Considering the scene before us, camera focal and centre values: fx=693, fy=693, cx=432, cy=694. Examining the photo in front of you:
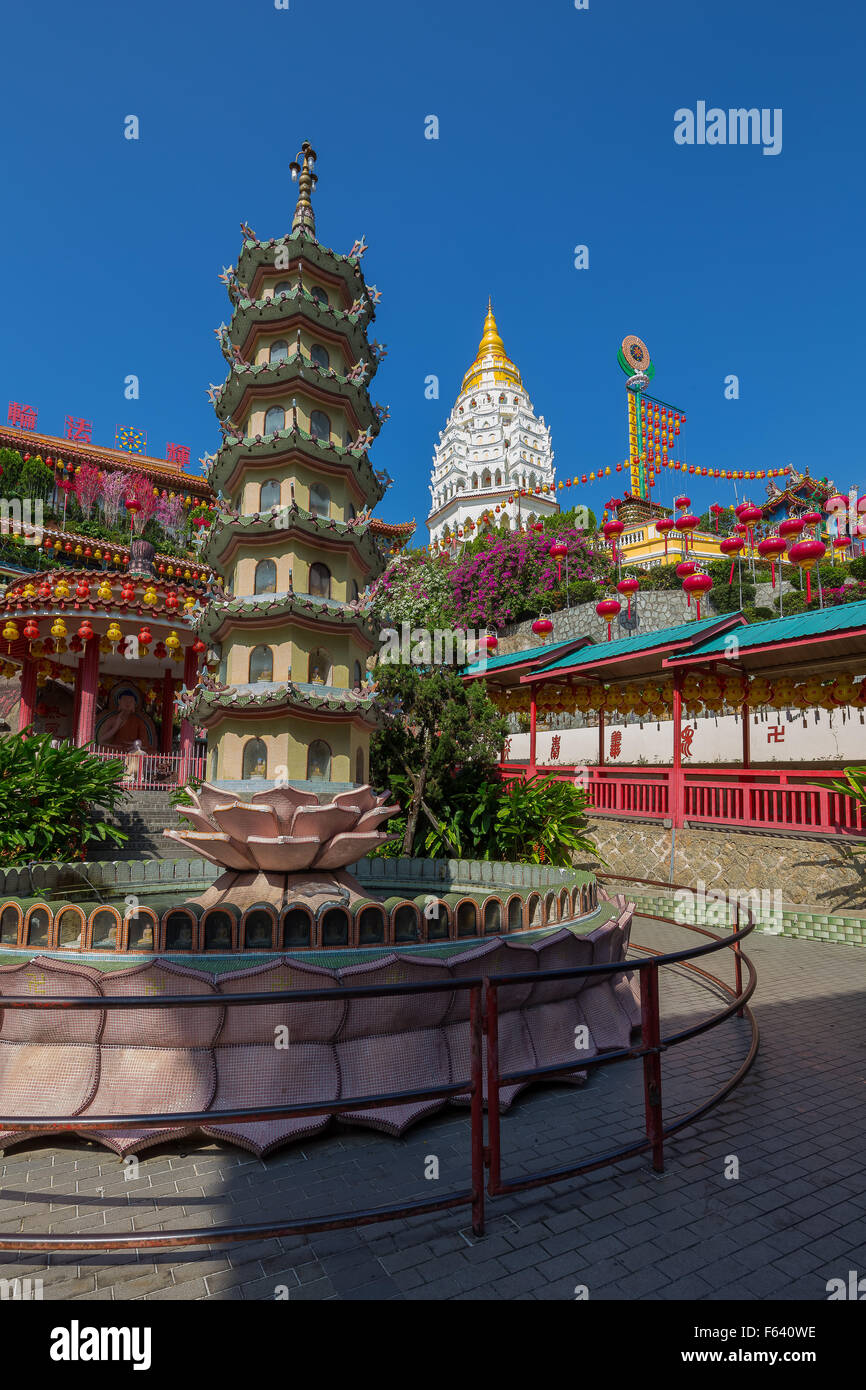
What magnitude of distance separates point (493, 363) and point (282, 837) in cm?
7514

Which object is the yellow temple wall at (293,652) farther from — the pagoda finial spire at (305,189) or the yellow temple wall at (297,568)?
the pagoda finial spire at (305,189)

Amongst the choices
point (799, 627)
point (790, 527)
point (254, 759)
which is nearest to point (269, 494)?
point (254, 759)

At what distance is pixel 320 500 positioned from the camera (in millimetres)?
7570

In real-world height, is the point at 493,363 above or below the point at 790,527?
above

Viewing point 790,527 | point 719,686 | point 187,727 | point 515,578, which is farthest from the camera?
point 515,578

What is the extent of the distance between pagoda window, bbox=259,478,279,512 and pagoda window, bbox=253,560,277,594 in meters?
0.65

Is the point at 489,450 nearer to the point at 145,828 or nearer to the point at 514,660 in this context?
the point at 514,660

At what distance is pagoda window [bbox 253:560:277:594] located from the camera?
23.8 feet

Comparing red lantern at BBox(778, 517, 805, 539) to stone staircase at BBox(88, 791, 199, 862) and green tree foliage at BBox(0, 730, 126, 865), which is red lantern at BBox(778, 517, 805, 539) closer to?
stone staircase at BBox(88, 791, 199, 862)

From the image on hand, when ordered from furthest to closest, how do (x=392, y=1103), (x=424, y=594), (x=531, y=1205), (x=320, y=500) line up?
(x=424, y=594) → (x=320, y=500) → (x=531, y=1205) → (x=392, y=1103)

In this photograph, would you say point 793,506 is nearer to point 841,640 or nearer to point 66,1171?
point 841,640

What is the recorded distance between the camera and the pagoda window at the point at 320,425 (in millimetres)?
7695

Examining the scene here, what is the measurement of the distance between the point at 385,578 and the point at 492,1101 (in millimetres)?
5357

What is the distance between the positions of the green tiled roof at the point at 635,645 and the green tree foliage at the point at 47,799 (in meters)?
10.5
